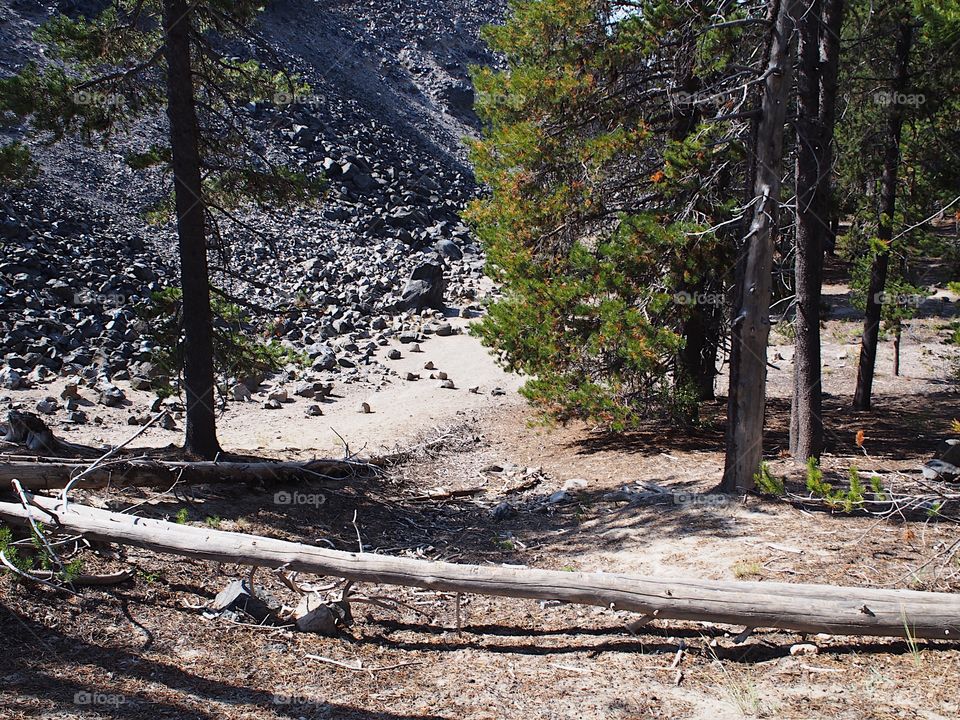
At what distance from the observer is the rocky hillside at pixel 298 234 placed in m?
16.3

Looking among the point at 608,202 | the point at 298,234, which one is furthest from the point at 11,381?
the point at 298,234

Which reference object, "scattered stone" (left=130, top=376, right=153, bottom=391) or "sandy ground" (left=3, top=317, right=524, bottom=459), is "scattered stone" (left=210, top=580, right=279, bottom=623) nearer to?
"sandy ground" (left=3, top=317, right=524, bottom=459)

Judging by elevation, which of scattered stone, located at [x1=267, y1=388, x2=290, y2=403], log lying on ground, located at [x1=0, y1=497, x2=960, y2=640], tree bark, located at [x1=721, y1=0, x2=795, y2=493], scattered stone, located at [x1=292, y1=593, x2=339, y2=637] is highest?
tree bark, located at [x1=721, y1=0, x2=795, y2=493]

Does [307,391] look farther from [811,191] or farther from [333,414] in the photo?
[811,191]

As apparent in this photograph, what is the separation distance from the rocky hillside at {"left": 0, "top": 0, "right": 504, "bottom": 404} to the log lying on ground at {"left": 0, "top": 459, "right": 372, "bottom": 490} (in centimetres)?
189

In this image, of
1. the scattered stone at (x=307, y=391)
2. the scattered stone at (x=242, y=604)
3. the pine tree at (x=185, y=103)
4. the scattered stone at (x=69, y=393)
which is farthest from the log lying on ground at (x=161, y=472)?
the scattered stone at (x=69, y=393)

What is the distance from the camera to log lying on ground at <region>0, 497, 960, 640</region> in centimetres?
502

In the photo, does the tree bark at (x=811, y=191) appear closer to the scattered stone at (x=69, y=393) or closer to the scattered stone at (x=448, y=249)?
the scattered stone at (x=69, y=393)

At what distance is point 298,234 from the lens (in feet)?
88.0

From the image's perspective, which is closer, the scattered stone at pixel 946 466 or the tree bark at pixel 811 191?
the scattered stone at pixel 946 466

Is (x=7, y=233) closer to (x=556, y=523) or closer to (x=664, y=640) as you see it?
(x=556, y=523)

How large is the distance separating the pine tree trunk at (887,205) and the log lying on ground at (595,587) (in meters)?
7.60

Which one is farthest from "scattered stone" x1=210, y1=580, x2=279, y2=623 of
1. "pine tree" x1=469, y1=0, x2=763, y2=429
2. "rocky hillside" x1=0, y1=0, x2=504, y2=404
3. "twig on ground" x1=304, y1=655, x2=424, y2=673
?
"pine tree" x1=469, y1=0, x2=763, y2=429

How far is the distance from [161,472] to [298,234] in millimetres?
20112
